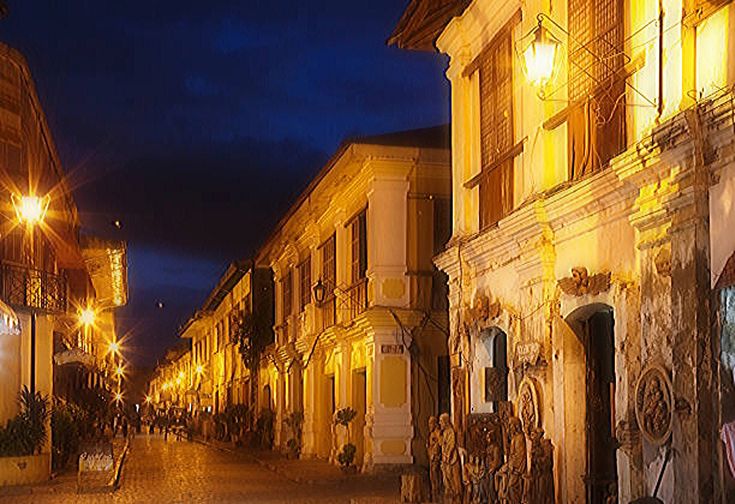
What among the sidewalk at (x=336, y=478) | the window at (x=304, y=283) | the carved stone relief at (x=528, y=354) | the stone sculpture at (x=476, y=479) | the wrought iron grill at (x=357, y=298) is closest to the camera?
the carved stone relief at (x=528, y=354)

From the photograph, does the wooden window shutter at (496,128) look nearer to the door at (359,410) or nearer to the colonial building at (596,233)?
the colonial building at (596,233)

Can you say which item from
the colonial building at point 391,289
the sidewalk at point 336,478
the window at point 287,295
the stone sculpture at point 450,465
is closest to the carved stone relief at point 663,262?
the stone sculpture at point 450,465

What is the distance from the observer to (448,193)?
24891 mm

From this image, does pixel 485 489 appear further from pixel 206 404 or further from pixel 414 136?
pixel 206 404

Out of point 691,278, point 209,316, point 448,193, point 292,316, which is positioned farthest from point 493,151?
point 209,316

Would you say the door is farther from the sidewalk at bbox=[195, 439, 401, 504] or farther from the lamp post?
the lamp post

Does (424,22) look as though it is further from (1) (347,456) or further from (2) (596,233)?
(1) (347,456)

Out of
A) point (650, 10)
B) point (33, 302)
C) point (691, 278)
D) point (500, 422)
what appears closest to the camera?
point (691, 278)

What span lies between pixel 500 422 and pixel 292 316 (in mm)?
19989

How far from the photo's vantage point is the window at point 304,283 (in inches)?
1296

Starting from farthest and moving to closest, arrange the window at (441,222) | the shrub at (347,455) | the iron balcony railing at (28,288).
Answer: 1. the shrub at (347,455)
2. the window at (441,222)
3. the iron balcony railing at (28,288)

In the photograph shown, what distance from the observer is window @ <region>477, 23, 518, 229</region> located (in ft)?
51.9

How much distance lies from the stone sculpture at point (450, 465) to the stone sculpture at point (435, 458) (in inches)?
8.5

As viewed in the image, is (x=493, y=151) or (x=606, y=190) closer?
(x=606, y=190)
